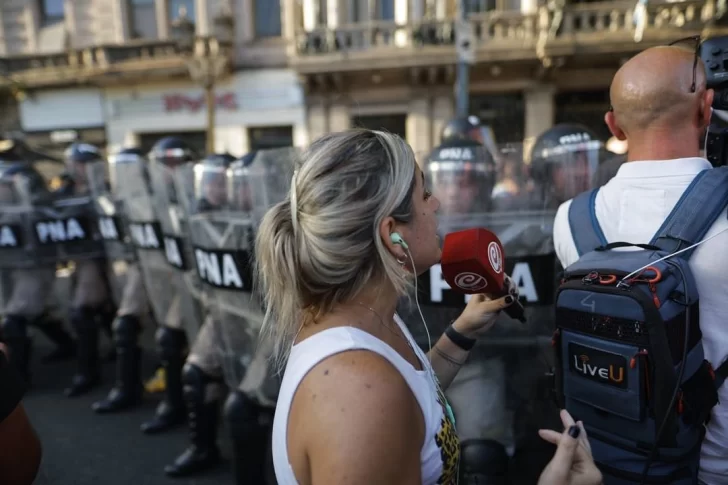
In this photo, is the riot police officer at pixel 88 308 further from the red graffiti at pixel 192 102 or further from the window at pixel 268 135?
the red graffiti at pixel 192 102

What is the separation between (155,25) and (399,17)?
6403 millimetres

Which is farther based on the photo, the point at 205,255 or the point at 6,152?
the point at 6,152

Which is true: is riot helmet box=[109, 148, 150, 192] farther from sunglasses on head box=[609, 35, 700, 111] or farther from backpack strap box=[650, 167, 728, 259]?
backpack strap box=[650, 167, 728, 259]

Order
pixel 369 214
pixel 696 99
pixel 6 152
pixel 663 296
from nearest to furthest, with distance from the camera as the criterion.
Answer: pixel 369 214 < pixel 663 296 < pixel 696 99 < pixel 6 152

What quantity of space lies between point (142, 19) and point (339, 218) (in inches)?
607

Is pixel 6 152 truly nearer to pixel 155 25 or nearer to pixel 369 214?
pixel 155 25

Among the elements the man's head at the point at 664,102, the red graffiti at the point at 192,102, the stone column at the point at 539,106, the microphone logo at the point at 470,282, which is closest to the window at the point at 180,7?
the red graffiti at the point at 192,102

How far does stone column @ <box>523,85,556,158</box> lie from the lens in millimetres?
11977

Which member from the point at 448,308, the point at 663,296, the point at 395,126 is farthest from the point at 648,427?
the point at 395,126

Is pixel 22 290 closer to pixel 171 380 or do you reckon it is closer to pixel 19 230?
pixel 19 230

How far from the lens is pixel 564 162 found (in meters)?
3.08

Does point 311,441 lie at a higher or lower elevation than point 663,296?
lower

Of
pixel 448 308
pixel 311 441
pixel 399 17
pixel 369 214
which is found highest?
pixel 399 17

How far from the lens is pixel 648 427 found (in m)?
1.35
